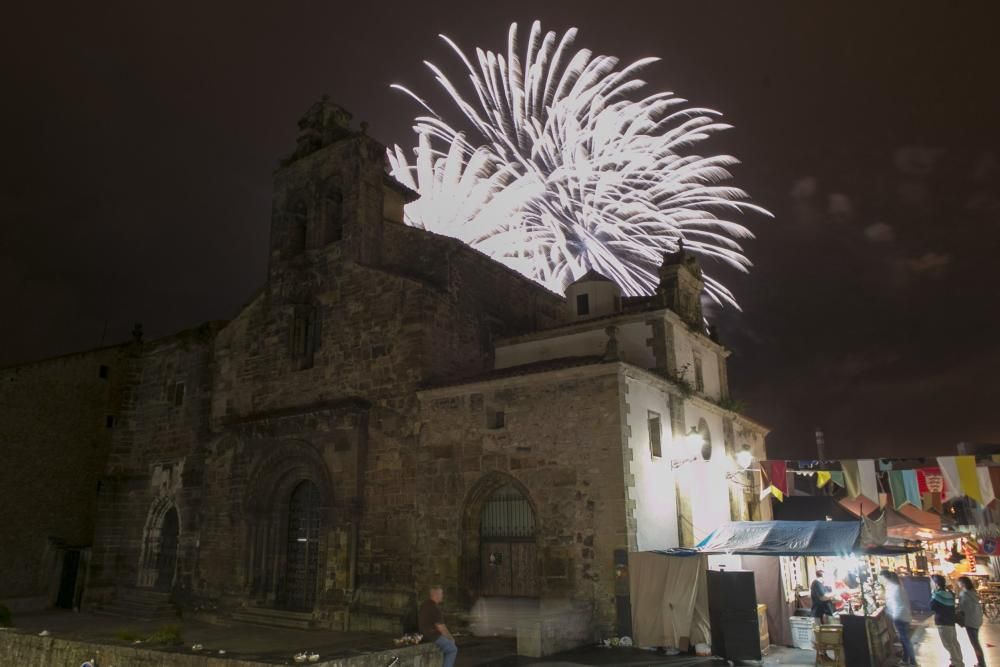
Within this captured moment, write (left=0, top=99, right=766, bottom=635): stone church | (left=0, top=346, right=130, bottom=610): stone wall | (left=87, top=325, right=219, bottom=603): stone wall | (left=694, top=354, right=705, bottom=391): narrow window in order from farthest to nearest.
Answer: (left=87, top=325, right=219, bottom=603): stone wall, (left=0, top=346, right=130, bottom=610): stone wall, (left=694, top=354, right=705, bottom=391): narrow window, (left=0, top=99, right=766, bottom=635): stone church

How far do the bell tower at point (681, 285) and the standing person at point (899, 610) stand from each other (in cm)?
789

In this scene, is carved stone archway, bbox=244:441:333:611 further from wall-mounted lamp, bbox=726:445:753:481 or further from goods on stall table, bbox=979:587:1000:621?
goods on stall table, bbox=979:587:1000:621

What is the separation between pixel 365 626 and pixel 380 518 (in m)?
2.38

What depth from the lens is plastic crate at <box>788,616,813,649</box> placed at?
13.1m

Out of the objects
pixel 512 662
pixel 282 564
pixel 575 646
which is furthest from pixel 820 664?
pixel 282 564

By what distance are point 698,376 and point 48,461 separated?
20.0 meters

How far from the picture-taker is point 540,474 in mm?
14172

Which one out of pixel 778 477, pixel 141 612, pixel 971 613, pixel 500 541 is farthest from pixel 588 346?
pixel 141 612

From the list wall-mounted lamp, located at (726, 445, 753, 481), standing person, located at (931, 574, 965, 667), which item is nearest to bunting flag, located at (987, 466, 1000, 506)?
wall-mounted lamp, located at (726, 445, 753, 481)

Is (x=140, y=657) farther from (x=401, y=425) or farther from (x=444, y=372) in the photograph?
(x=444, y=372)

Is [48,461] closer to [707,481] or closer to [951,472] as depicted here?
[707,481]

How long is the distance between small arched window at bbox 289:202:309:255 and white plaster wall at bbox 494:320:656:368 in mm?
7517

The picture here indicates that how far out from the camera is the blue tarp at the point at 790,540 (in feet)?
39.6

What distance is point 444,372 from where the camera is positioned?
1728cm
